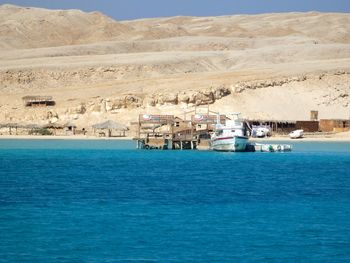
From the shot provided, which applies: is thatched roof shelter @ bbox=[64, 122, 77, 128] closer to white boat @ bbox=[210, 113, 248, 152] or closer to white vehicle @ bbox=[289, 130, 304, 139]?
white vehicle @ bbox=[289, 130, 304, 139]

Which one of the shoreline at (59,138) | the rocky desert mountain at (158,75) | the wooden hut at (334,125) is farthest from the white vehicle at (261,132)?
the shoreline at (59,138)

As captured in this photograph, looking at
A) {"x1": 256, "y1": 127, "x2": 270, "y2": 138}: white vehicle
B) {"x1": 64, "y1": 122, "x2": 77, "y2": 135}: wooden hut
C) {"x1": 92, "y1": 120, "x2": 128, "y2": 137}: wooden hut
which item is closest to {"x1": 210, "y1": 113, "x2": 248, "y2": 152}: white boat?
{"x1": 256, "y1": 127, "x2": 270, "y2": 138}: white vehicle

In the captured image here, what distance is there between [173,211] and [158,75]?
233ft

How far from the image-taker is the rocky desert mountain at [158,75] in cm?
7788

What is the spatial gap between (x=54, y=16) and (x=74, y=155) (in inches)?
4523

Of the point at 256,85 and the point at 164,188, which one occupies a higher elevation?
the point at 256,85

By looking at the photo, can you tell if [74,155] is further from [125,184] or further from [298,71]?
[298,71]

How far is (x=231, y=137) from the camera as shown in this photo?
184 ft

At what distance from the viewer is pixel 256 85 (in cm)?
8188

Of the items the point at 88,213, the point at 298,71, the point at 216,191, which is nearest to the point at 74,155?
the point at 216,191

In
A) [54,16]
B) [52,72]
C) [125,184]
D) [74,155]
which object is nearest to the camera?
[125,184]

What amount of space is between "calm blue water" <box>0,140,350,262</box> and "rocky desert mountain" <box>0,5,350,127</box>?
29.3 meters

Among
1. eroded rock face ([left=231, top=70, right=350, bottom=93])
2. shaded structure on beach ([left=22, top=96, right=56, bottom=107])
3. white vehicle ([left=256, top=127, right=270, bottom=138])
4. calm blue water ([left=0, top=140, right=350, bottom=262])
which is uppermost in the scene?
eroded rock face ([left=231, top=70, right=350, bottom=93])

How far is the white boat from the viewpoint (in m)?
56.0
